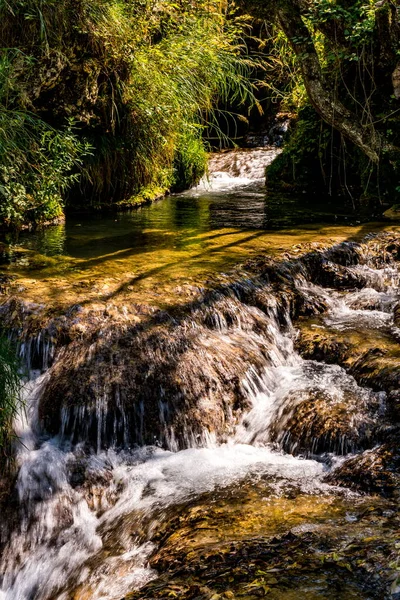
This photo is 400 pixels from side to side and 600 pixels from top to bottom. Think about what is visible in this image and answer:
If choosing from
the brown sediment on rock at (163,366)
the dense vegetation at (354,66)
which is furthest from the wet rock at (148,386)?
the dense vegetation at (354,66)

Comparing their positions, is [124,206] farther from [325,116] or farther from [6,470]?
[6,470]

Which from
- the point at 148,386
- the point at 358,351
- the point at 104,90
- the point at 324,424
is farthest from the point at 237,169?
the point at 324,424

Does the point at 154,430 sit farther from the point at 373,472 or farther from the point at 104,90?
the point at 104,90

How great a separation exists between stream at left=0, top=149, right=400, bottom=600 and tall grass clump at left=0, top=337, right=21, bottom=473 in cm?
12

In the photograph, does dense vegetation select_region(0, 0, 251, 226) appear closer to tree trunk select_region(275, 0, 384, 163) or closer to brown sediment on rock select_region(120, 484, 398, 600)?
tree trunk select_region(275, 0, 384, 163)

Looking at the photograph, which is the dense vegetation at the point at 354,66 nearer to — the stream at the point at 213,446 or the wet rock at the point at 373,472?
the stream at the point at 213,446

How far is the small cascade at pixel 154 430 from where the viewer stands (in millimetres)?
3484

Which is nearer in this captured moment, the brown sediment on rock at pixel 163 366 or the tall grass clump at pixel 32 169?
the brown sediment on rock at pixel 163 366

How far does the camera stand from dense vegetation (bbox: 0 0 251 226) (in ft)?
22.4

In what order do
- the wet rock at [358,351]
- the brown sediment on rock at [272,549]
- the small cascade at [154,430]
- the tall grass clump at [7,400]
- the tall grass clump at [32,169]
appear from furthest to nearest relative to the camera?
1. the tall grass clump at [32,169]
2. the wet rock at [358,351]
3. the tall grass clump at [7,400]
4. the small cascade at [154,430]
5. the brown sediment on rock at [272,549]

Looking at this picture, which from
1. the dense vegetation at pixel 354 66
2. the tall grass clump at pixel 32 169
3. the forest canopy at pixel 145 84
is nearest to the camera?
the tall grass clump at pixel 32 169

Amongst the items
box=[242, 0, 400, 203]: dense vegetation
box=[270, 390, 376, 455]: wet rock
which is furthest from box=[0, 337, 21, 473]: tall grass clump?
box=[242, 0, 400, 203]: dense vegetation

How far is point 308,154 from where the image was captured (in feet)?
36.8

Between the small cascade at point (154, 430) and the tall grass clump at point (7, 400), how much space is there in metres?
0.11
